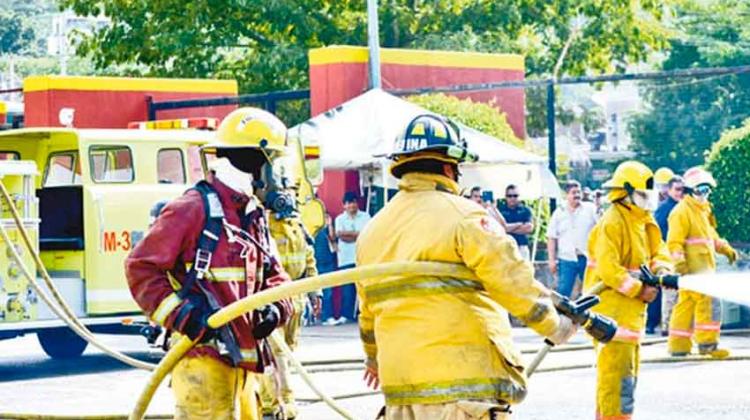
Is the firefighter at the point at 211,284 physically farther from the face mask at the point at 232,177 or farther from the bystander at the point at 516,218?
the bystander at the point at 516,218

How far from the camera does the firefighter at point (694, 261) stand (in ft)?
50.4

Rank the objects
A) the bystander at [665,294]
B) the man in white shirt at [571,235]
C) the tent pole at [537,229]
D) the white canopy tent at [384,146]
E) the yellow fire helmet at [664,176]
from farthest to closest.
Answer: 1. the tent pole at [537,229]
2. the white canopy tent at [384,146]
3. the man in white shirt at [571,235]
4. the yellow fire helmet at [664,176]
5. the bystander at [665,294]

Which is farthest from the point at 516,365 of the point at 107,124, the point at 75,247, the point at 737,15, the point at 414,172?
the point at 737,15

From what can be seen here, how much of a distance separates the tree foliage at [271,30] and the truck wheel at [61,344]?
1376 centimetres

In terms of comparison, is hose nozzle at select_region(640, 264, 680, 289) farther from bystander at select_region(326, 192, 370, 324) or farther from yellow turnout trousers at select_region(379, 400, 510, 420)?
bystander at select_region(326, 192, 370, 324)

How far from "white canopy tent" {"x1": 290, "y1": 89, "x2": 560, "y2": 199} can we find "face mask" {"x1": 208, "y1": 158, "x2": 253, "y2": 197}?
1264 centimetres

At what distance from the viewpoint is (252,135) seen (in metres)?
7.59

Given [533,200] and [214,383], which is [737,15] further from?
[214,383]

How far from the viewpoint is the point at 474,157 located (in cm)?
668

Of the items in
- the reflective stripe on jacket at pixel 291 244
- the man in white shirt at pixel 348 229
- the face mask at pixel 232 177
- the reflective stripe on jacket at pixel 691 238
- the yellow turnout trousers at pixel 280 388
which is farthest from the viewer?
the man in white shirt at pixel 348 229

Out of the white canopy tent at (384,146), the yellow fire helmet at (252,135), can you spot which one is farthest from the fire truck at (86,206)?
the yellow fire helmet at (252,135)

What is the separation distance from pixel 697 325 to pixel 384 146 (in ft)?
18.8

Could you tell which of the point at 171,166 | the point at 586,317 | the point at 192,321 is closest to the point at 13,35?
the point at 171,166

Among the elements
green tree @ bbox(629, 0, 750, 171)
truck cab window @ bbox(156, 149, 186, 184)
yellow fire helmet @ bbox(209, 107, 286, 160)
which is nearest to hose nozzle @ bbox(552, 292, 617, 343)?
yellow fire helmet @ bbox(209, 107, 286, 160)
